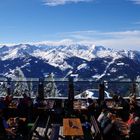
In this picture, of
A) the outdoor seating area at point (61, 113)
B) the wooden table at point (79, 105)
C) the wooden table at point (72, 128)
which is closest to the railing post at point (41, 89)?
the outdoor seating area at point (61, 113)

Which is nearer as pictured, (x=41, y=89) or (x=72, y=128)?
(x=72, y=128)

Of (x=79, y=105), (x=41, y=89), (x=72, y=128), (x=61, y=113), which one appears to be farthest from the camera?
(x=41, y=89)

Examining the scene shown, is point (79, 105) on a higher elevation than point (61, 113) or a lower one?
higher

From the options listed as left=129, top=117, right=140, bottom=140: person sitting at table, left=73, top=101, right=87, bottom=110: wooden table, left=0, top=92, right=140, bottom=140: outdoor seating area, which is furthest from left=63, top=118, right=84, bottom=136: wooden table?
left=73, top=101, right=87, bottom=110: wooden table

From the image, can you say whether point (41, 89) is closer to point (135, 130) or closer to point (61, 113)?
point (61, 113)

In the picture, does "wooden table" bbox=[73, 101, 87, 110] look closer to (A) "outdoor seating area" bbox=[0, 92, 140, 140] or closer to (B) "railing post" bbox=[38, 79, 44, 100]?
(A) "outdoor seating area" bbox=[0, 92, 140, 140]

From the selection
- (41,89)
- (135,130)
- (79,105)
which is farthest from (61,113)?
(135,130)

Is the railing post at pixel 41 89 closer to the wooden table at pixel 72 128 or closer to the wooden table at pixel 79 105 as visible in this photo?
the wooden table at pixel 79 105

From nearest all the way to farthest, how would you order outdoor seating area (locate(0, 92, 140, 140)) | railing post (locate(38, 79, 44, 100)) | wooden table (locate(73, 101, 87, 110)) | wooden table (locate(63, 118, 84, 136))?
wooden table (locate(63, 118, 84, 136)), outdoor seating area (locate(0, 92, 140, 140)), wooden table (locate(73, 101, 87, 110)), railing post (locate(38, 79, 44, 100))

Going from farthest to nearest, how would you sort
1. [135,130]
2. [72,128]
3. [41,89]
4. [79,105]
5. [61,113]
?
[41,89] < [79,105] < [61,113] < [72,128] < [135,130]

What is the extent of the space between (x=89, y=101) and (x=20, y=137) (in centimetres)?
557

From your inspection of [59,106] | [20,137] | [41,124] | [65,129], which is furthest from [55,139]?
[59,106]

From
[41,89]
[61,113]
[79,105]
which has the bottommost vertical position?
[61,113]

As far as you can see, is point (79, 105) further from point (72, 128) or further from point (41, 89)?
point (72, 128)
